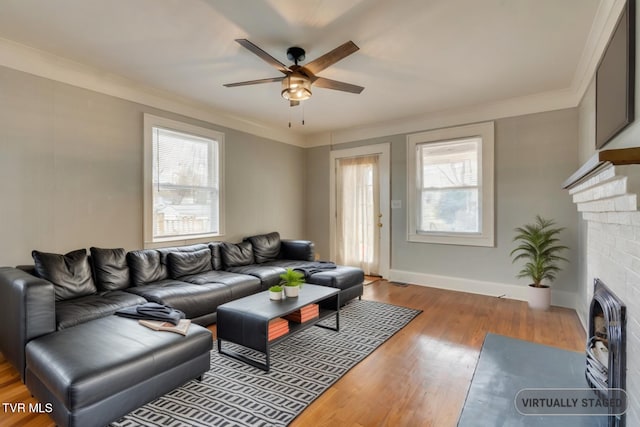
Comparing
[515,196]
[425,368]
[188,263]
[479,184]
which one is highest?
[479,184]

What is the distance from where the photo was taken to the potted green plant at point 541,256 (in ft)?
12.0

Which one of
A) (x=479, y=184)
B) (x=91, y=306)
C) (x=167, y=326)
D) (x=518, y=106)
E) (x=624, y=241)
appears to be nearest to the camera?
(x=624, y=241)

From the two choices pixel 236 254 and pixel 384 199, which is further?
pixel 384 199

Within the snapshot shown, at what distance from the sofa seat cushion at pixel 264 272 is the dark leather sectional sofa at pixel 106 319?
1cm

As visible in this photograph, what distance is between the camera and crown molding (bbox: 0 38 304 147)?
272 centimetres

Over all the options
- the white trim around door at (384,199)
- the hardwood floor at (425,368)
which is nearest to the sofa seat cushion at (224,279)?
the hardwood floor at (425,368)

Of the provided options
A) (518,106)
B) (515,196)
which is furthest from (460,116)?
(515,196)

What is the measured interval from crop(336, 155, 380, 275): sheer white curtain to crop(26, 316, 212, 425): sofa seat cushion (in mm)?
3747

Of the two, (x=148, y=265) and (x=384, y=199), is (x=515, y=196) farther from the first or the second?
(x=148, y=265)

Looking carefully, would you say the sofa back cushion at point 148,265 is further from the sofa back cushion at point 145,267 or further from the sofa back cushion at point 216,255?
the sofa back cushion at point 216,255

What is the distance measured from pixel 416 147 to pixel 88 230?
448 cm

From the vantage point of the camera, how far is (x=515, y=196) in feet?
13.5

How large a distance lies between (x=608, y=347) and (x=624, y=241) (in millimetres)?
623

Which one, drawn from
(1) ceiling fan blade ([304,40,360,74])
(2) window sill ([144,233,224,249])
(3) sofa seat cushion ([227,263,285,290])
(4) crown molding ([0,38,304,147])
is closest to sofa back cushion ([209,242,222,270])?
(3) sofa seat cushion ([227,263,285,290])
